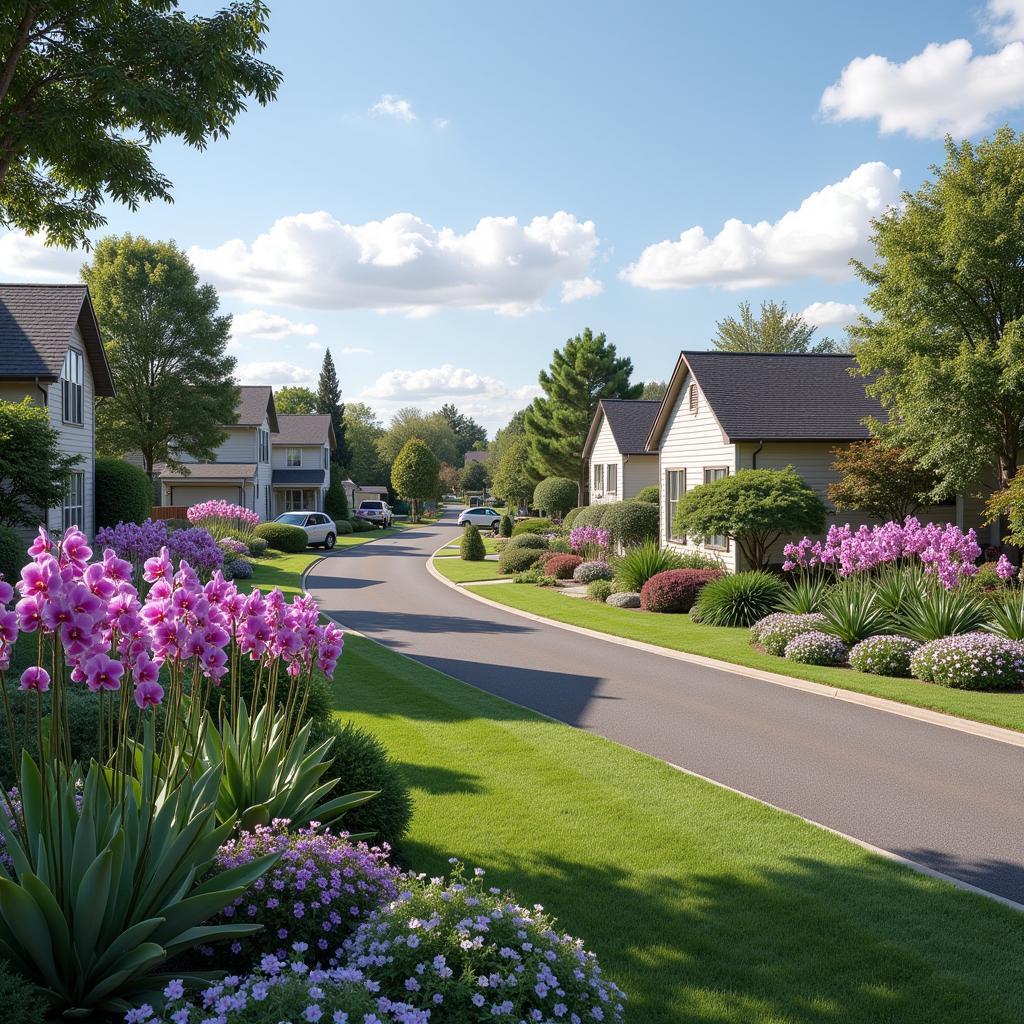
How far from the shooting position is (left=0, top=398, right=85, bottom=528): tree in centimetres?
1862

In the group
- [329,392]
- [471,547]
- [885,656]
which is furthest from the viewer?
[329,392]

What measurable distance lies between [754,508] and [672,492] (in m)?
7.54

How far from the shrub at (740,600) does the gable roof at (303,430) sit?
4903cm

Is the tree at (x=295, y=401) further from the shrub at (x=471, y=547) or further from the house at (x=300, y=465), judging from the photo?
the shrub at (x=471, y=547)

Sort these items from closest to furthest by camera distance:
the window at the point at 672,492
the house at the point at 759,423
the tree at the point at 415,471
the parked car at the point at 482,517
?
the house at the point at 759,423 → the window at the point at 672,492 → the parked car at the point at 482,517 → the tree at the point at 415,471

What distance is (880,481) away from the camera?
23.4m

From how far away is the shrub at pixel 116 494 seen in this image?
93.6 ft

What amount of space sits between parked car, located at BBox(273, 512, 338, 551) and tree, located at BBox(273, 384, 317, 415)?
65.2 m

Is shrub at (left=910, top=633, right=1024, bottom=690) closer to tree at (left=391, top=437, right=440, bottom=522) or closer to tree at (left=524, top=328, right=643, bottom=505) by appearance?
tree at (left=524, top=328, right=643, bottom=505)

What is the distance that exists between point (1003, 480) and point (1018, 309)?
406 cm

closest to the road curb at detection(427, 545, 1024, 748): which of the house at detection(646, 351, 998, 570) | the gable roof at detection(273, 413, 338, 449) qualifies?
the house at detection(646, 351, 998, 570)

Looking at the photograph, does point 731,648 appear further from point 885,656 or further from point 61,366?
Answer: point 61,366

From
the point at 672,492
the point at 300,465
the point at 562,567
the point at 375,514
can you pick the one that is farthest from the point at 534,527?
the point at 375,514

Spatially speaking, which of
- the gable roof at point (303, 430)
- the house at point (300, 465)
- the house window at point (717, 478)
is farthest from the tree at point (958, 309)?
the gable roof at point (303, 430)
